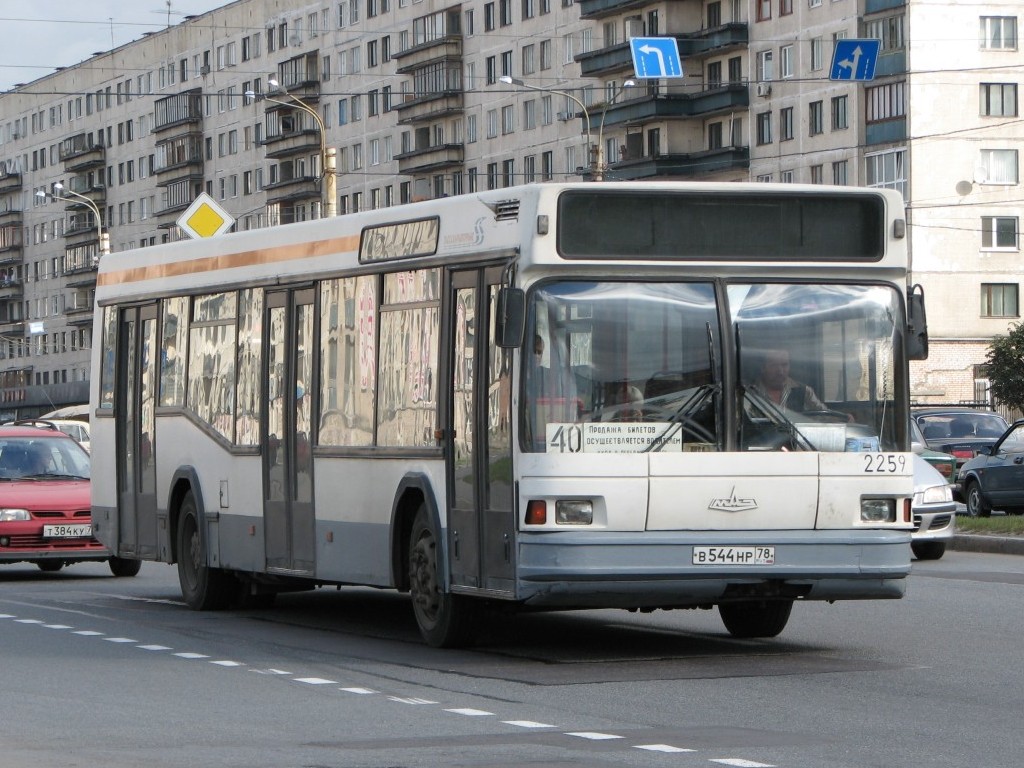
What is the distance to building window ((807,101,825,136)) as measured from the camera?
3174 inches

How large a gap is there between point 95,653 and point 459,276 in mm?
3309

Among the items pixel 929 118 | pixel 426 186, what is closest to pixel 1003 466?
pixel 929 118

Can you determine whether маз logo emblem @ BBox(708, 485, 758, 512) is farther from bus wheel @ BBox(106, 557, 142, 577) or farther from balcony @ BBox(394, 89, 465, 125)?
balcony @ BBox(394, 89, 465, 125)

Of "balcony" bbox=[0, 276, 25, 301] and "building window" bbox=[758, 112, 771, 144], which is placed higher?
"building window" bbox=[758, 112, 771, 144]

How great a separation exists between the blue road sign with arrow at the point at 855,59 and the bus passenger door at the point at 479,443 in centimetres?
3068

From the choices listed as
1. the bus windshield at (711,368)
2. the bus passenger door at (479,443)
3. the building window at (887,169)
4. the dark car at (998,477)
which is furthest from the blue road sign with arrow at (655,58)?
the building window at (887,169)

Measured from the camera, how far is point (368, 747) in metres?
9.68

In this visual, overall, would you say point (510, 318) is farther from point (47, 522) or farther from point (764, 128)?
point (764, 128)

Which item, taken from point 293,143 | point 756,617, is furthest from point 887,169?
point 756,617

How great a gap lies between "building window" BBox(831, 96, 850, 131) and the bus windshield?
67115mm

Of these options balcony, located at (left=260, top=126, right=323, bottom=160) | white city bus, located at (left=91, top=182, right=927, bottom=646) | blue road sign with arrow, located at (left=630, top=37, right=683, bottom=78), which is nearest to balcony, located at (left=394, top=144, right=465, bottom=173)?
balcony, located at (left=260, top=126, right=323, bottom=160)

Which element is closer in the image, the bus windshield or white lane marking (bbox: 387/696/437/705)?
white lane marking (bbox: 387/696/437/705)

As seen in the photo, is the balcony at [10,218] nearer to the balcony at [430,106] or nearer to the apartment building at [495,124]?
the apartment building at [495,124]

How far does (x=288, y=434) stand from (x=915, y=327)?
4.77 m
